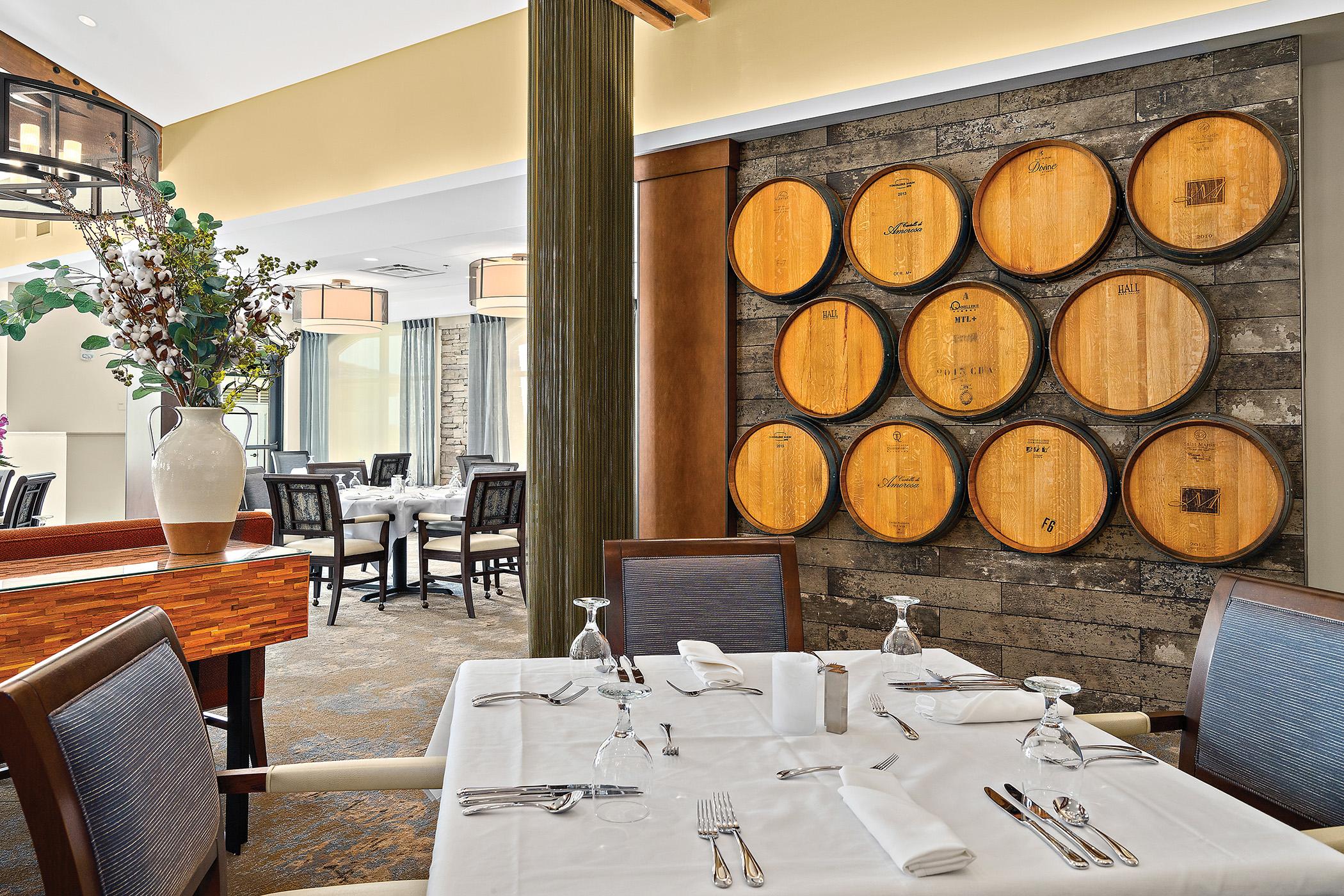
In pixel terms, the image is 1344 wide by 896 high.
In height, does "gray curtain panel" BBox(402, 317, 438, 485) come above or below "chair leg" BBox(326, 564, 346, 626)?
above

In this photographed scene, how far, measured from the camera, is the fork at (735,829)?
89cm

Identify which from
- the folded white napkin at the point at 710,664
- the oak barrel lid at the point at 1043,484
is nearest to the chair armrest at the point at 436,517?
the oak barrel lid at the point at 1043,484

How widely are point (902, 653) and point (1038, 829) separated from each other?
0.60 meters

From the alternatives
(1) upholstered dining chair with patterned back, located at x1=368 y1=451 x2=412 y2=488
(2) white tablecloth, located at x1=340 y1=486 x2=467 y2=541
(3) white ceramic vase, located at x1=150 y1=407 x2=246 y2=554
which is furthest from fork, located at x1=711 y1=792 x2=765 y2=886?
(1) upholstered dining chair with patterned back, located at x1=368 y1=451 x2=412 y2=488

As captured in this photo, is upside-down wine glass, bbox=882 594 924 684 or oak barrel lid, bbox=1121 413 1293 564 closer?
upside-down wine glass, bbox=882 594 924 684

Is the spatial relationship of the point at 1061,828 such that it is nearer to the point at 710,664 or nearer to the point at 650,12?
the point at 710,664

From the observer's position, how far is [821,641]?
11.3 ft

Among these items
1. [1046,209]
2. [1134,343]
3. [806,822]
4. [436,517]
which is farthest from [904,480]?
[436,517]

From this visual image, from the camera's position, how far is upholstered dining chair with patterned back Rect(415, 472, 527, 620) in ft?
17.9

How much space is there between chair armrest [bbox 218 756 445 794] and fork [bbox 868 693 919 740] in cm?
73

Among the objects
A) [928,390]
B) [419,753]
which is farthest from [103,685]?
[928,390]

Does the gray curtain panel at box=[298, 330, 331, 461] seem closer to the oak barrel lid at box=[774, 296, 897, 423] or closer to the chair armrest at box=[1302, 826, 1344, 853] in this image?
the oak barrel lid at box=[774, 296, 897, 423]

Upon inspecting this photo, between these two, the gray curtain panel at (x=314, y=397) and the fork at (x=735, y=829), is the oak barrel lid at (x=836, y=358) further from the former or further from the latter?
the gray curtain panel at (x=314, y=397)

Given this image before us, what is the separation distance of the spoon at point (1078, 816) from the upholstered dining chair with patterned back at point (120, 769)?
2.59ft
